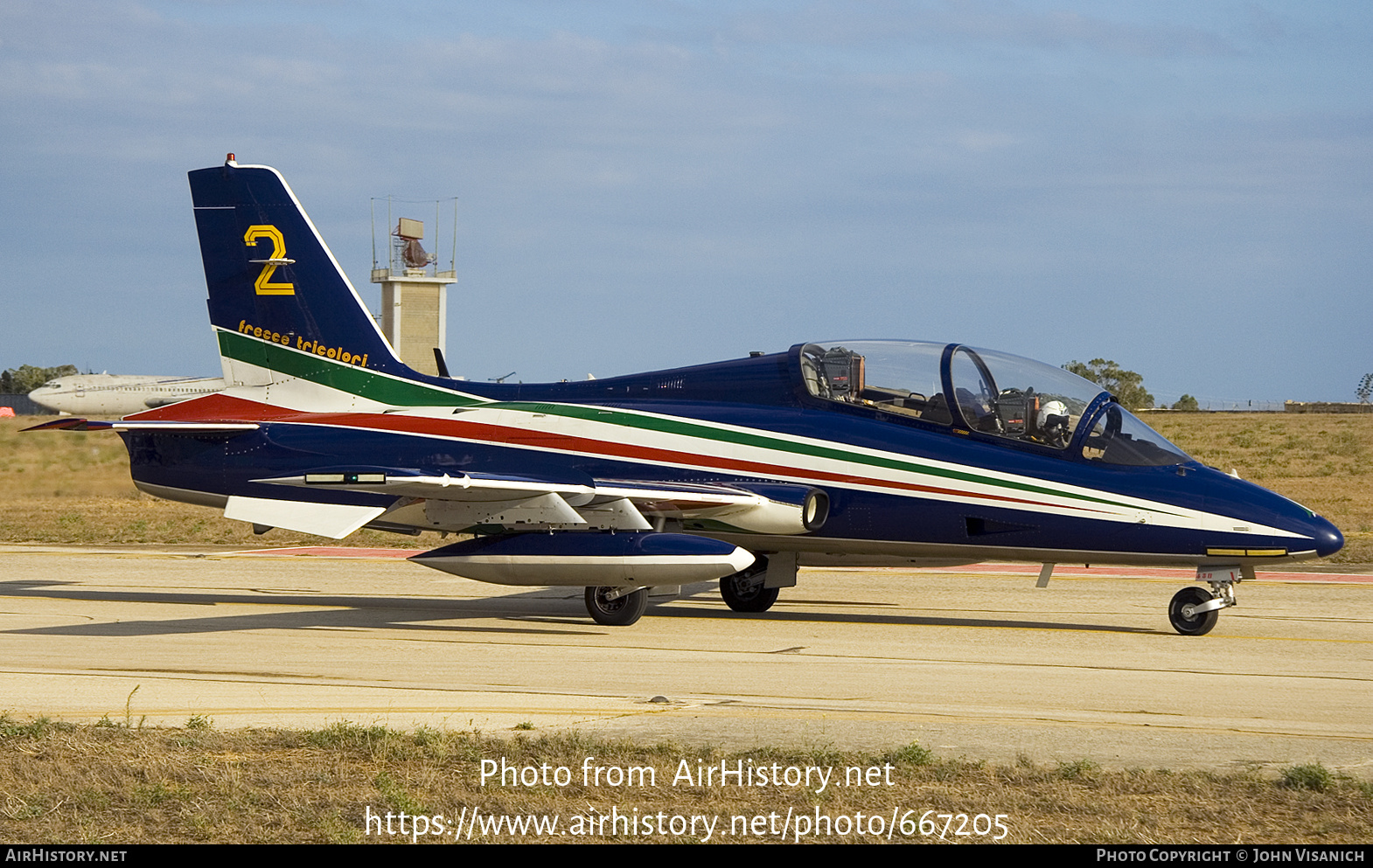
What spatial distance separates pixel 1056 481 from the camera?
43.5 ft

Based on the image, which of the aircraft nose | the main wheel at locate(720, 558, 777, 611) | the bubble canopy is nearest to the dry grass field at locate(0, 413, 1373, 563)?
the main wheel at locate(720, 558, 777, 611)

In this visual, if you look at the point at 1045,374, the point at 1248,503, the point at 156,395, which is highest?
the point at 1045,374

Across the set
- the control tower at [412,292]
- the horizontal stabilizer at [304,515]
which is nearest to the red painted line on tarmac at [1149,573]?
the horizontal stabilizer at [304,515]

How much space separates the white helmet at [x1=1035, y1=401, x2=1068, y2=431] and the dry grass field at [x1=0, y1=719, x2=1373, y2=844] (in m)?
6.39

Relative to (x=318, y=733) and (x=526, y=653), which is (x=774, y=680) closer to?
(x=526, y=653)

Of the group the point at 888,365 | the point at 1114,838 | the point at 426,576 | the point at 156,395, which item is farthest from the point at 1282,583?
the point at 156,395

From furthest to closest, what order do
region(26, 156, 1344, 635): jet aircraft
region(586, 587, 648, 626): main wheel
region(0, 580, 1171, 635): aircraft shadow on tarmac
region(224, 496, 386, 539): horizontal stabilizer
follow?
region(586, 587, 648, 626): main wheel, region(0, 580, 1171, 635): aircraft shadow on tarmac, region(224, 496, 386, 539): horizontal stabilizer, region(26, 156, 1344, 635): jet aircraft

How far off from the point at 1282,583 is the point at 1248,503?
5977 millimetres

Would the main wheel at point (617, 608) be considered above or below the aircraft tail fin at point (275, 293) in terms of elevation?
below

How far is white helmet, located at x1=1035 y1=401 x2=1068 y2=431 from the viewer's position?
1341 cm

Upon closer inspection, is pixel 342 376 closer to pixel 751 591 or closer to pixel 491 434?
pixel 491 434

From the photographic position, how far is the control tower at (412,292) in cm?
5903

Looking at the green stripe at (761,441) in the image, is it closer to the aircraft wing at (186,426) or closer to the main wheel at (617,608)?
the main wheel at (617,608)

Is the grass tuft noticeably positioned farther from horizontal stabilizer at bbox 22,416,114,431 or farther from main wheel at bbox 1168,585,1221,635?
horizontal stabilizer at bbox 22,416,114,431
